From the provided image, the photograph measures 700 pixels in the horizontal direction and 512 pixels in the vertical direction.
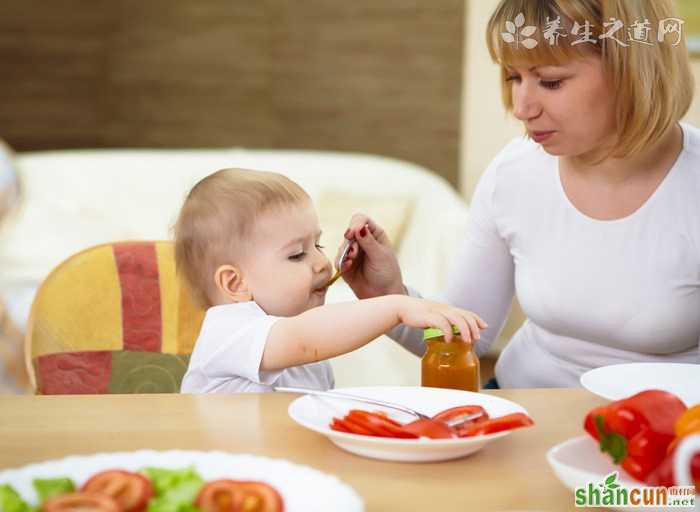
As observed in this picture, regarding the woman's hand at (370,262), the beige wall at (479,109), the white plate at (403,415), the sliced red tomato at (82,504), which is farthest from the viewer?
the beige wall at (479,109)

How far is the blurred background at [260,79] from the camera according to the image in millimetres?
4539

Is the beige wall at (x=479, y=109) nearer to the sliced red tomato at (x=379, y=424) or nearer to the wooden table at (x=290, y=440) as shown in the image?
the wooden table at (x=290, y=440)

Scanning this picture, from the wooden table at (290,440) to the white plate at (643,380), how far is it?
4 centimetres

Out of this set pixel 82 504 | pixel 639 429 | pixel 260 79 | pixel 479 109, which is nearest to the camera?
pixel 82 504

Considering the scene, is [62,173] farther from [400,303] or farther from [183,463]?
[183,463]

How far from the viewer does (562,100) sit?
1464mm

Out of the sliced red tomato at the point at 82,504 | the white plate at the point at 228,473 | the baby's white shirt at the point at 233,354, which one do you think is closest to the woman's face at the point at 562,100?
the baby's white shirt at the point at 233,354

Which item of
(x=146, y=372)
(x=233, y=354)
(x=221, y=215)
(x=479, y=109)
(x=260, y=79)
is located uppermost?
(x=260, y=79)

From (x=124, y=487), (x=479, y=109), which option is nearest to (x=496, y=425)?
(x=124, y=487)

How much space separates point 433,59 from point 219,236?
3.31 meters

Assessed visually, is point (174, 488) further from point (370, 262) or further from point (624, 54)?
point (624, 54)

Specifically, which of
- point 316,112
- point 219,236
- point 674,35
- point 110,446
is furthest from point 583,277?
point 316,112

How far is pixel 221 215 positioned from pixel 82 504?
28.8 inches


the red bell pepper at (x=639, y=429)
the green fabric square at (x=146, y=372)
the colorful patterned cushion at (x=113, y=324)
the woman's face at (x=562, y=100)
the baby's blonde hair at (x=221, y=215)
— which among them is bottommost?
the green fabric square at (x=146, y=372)
